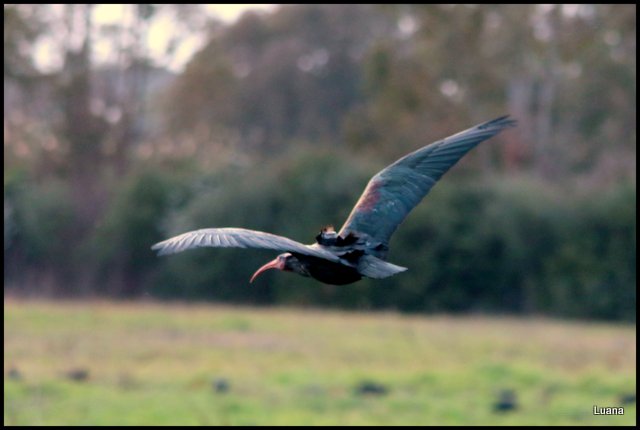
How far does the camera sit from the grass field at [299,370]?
1642 cm

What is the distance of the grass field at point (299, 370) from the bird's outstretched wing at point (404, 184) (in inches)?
345

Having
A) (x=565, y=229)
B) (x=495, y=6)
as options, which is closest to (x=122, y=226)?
(x=565, y=229)

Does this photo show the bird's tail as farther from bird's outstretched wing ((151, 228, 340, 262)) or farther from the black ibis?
bird's outstretched wing ((151, 228, 340, 262))

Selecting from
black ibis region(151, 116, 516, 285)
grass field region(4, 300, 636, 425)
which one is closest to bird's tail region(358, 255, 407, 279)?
black ibis region(151, 116, 516, 285)

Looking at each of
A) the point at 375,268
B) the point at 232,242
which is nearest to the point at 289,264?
the point at 375,268

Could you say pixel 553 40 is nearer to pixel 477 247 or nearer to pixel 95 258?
pixel 477 247

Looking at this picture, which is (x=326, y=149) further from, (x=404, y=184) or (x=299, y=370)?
(x=404, y=184)

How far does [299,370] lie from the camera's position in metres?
19.3

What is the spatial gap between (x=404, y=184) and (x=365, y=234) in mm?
647

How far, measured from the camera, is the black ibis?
575 cm

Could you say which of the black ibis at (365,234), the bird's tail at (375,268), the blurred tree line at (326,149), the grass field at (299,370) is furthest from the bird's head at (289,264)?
the blurred tree line at (326,149)

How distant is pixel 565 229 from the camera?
116 ft

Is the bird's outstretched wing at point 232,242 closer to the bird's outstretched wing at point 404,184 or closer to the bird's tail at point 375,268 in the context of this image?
the bird's tail at point 375,268

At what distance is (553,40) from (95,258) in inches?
726
